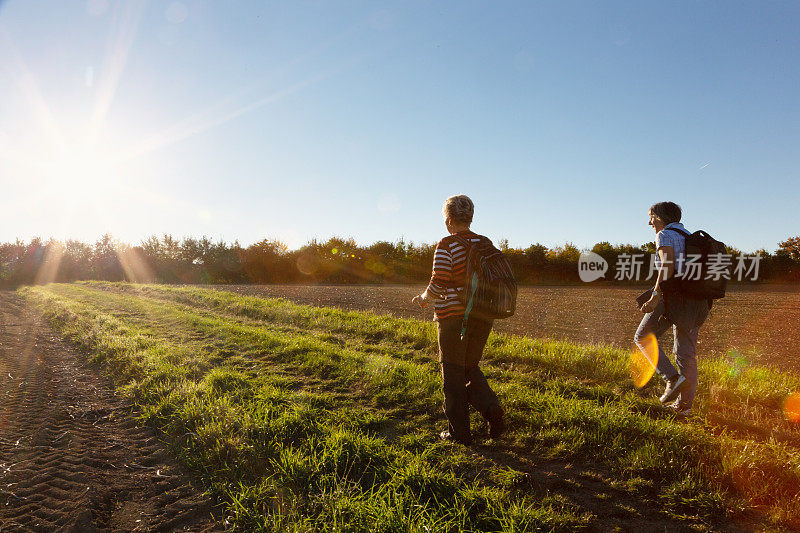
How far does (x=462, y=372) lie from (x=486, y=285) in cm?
79

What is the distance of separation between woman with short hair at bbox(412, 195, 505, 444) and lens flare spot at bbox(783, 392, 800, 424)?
131 inches

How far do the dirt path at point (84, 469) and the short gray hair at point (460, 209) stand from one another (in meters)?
2.77

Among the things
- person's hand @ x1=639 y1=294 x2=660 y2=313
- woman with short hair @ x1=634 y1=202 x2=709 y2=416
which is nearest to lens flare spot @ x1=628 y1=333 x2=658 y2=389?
woman with short hair @ x1=634 y1=202 x2=709 y2=416

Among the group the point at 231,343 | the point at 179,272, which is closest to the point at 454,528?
the point at 231,343

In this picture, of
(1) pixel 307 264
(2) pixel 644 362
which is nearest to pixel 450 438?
(2) pixel 644 362

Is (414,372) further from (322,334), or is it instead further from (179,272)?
(179,272)

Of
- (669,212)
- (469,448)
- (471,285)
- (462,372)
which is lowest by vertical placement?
(469,448)

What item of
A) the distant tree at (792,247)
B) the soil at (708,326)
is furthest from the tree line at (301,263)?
the soil at (708,326)

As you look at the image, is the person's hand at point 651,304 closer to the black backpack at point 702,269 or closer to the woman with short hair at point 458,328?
the black backpack at point 702,269

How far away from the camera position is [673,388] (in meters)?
4.35

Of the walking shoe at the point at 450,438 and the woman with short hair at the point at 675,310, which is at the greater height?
the woman with short hair at the point at 675,310

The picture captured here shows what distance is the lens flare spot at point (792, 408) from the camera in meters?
4.39

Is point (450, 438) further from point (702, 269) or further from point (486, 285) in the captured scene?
point (702, 269)

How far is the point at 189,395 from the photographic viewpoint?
4812 mm
